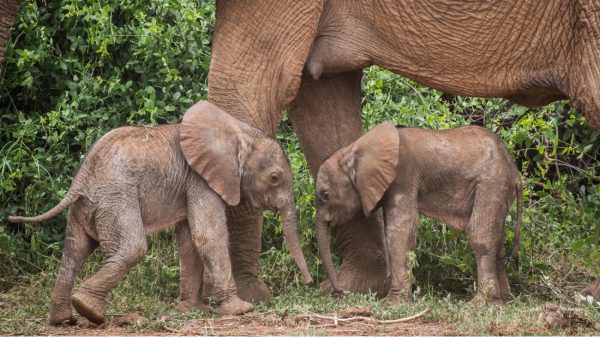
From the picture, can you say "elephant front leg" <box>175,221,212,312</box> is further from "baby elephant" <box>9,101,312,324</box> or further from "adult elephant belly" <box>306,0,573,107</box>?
"adult elephant belly" <box>306,0,573,107</box>

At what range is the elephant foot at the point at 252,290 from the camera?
25.1 ft

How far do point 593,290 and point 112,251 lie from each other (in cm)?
240

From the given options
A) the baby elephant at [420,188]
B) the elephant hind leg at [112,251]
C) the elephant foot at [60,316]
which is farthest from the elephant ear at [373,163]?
the elephant foot at [60,316]

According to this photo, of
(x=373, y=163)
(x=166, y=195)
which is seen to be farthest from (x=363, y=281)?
(x=166, y=195)

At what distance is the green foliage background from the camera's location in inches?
328

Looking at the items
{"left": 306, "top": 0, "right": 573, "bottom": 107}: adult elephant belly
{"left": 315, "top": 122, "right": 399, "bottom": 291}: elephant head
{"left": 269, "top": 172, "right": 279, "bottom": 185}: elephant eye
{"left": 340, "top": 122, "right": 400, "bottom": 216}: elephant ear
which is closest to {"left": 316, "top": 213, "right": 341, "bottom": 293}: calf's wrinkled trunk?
{"left": 315, "top": 122, "right": 399, "bottom": 291}: elephant head

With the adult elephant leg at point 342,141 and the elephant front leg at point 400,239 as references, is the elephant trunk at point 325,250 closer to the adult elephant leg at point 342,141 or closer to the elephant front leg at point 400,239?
the elephant front leg at point 400,239

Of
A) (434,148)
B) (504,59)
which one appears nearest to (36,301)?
(434,148)

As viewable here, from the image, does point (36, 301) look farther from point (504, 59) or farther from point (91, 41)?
point (504, 59)

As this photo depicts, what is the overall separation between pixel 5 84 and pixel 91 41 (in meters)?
0.62

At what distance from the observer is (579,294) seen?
7582 mm

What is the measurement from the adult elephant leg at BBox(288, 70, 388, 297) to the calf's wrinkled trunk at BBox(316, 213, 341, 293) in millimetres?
422

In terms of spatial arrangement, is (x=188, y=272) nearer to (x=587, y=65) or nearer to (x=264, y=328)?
(x=264, y=328)

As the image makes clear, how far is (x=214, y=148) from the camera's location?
711 centimetres
